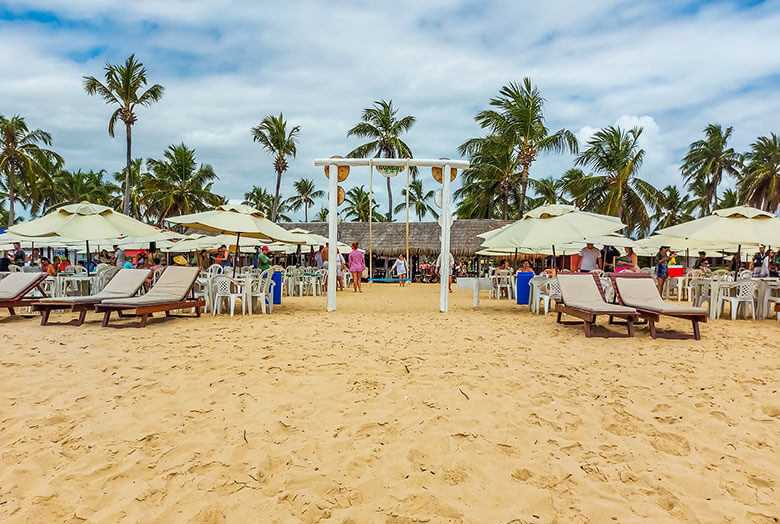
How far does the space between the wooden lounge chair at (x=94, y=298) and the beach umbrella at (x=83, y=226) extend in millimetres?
958

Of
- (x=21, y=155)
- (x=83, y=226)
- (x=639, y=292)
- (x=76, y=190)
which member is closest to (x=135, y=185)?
(x=76, y=190)

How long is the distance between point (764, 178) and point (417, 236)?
1958 cm

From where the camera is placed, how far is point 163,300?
7008 mm

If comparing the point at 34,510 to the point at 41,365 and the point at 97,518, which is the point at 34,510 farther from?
the point at 41,365

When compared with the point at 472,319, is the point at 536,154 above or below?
above

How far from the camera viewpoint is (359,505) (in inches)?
83.0

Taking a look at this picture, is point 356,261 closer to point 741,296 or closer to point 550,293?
point 550,293

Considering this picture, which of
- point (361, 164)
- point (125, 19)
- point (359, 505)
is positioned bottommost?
point (359, 505)

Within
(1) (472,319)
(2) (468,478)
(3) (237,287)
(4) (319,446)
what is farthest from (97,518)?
(3) (237,287)

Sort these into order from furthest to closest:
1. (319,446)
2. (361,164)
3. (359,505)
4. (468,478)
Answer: (361,164) < (319,446) < (468,478) < (359,505)

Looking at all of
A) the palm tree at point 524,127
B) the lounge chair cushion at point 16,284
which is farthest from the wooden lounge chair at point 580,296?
the palm tree at point 524,127

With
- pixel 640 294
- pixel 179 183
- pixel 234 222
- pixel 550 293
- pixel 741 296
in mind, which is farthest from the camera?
pixel 179 183

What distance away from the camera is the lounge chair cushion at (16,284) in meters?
7.41

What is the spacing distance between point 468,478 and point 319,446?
0.86 m
